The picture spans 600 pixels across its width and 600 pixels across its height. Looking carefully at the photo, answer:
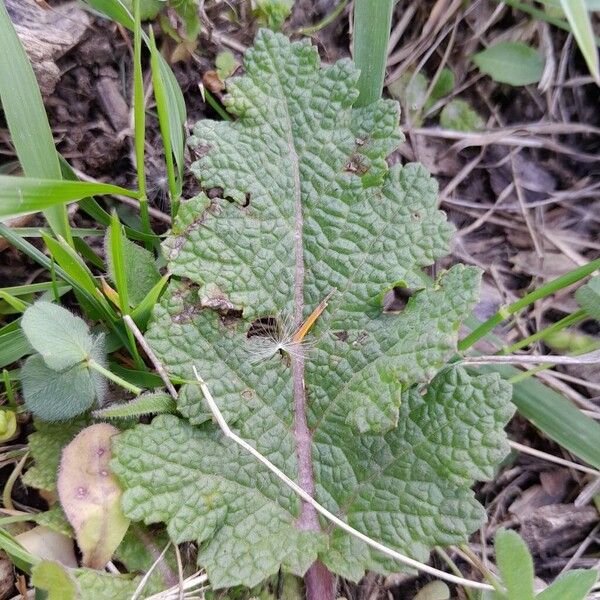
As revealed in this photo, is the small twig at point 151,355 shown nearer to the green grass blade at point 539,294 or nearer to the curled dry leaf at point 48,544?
the curled dry leaf at point 48,544

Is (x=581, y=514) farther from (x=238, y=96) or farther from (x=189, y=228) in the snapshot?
(x=238, y=96)

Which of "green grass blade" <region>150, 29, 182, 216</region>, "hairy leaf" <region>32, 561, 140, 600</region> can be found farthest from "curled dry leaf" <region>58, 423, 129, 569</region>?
"green grass blade" <region>150, 29, 182, 216</region>

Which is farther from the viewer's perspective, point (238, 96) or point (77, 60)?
point (77, 60)

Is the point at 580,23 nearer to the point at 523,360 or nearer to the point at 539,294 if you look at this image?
the point at 539,294

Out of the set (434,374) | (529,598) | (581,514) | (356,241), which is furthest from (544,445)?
(356,241)

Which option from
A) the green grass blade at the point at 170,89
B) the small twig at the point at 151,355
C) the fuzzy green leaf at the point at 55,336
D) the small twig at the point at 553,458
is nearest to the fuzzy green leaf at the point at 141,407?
the small twig at the point at 151,355

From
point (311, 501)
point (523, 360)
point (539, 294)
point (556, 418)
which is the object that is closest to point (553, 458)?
point (556, 418)
